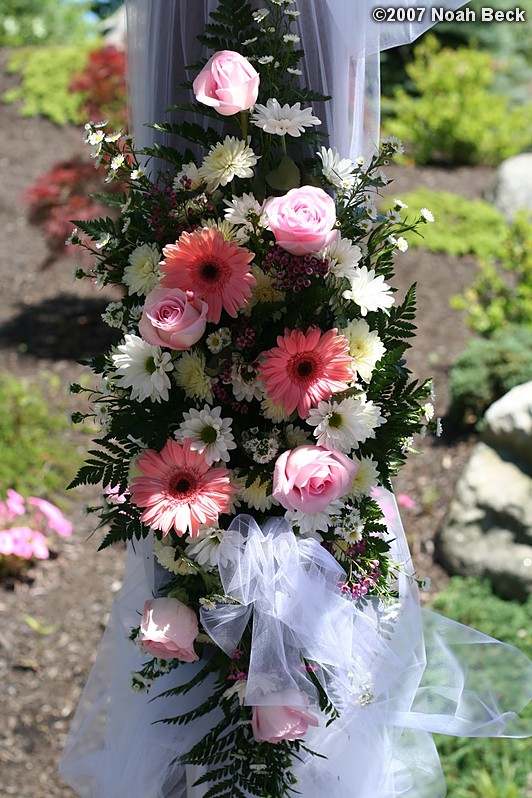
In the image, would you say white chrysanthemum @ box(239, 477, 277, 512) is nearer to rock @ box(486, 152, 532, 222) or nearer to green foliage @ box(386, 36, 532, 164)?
rock @ box(486, 152, 532, 222)

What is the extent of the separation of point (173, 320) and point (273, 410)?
10.8 inches

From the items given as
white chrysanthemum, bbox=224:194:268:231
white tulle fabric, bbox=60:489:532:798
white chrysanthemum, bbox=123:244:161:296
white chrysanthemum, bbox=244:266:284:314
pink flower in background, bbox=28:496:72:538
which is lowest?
pink flower in background, bbox=28:496:72:538

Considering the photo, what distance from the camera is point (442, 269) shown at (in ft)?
19.4

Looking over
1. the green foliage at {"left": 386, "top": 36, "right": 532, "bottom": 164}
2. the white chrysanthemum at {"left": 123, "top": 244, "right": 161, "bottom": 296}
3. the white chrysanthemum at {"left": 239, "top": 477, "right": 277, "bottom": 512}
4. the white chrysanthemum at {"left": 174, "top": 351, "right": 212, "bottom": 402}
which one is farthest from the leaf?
the green foliage at {"left": 386, "top": 36, "right": 532, "bottom": 164}

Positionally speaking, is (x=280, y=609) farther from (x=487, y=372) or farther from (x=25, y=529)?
(x=487, y=372)

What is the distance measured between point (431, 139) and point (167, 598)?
6.78 m

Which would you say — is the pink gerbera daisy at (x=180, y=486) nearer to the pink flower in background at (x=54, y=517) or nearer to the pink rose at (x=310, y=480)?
the pink rose at (x=310, y=480)

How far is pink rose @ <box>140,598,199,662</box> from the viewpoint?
5.50 feet

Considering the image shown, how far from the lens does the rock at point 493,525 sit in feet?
11.5

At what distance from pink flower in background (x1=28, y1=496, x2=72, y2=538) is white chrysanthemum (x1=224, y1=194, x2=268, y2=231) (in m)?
2.41

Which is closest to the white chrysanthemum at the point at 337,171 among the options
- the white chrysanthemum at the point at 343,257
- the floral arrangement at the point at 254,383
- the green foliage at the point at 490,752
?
the floral arrangement at the point at 254,383

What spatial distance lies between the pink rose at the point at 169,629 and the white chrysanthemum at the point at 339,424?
0.46 metres

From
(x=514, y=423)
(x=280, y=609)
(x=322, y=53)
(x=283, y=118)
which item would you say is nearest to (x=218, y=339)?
(x=283, y=118)

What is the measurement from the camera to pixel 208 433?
1.62 m
